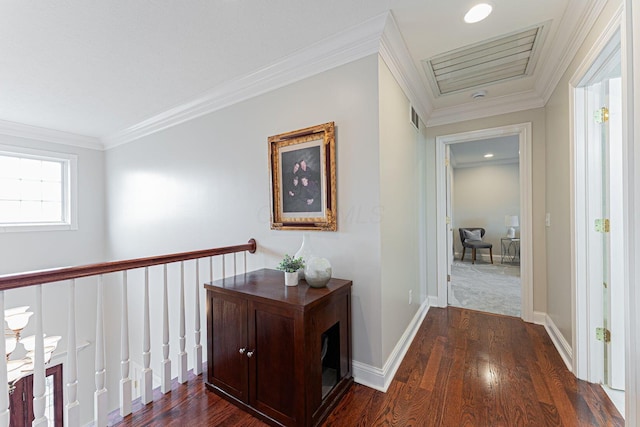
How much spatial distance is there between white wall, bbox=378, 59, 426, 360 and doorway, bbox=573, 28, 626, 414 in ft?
3.71

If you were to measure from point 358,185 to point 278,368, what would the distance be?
1229 millimetres

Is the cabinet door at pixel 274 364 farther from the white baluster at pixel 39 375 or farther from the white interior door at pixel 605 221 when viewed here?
the white interior door at pixel 605 221

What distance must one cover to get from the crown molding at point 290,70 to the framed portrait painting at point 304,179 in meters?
0.46

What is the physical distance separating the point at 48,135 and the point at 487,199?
27.5 feet

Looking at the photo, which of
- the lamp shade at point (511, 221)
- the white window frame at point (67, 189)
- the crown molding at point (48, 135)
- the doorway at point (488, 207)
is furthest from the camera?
the lamp shade at point (511, 221)

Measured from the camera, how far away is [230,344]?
5.53ft

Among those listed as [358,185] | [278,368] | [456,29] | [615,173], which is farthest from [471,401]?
[456,29]

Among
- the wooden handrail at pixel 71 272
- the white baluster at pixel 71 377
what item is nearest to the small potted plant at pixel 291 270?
the wooden handrail at pixel 71 272

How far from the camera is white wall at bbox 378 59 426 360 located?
1.84 m

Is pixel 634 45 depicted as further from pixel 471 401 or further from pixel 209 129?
pixel 209 129

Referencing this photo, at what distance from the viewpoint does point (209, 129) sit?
273cm

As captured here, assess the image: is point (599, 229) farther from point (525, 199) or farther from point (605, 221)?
point (525, 199)

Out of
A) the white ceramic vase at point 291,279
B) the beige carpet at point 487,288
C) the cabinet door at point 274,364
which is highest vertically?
the white ceramic vase at point 291,279

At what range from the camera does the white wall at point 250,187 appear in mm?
1807
